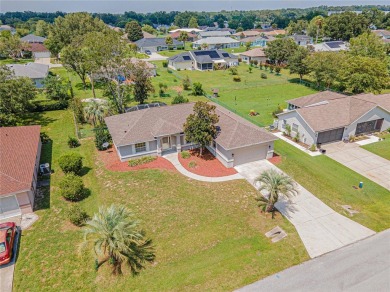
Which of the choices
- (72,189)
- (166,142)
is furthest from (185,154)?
(72,189)

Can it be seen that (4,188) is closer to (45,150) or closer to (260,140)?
(45,150)

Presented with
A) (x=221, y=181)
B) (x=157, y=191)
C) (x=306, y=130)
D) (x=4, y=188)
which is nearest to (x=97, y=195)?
(x=157, y=191)

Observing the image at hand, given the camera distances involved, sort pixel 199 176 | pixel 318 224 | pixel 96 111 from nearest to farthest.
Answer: pixel 318 224
pixel 199 176
pixel 96 111

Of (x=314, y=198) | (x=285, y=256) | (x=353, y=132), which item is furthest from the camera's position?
(x=353, y=132)

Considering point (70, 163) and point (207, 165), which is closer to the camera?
A: point (70, 163)

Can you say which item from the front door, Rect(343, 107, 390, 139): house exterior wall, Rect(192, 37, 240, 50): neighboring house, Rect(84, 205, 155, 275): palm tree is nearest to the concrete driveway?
Rect(343, 107, 390, 139): house exterior wall

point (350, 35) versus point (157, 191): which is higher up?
point (350, 35)

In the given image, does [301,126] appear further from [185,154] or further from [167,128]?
[167,128]
